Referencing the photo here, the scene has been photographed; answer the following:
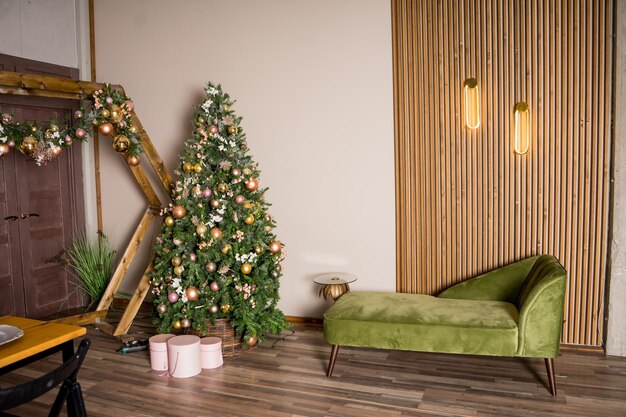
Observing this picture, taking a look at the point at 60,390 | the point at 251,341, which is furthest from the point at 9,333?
the point at 251,341

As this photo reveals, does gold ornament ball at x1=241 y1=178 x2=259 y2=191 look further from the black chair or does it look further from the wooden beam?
the black chair

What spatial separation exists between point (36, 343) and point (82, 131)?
236 cm

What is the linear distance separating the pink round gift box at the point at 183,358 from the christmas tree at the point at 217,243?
0.30 meters

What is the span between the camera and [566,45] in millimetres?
3920

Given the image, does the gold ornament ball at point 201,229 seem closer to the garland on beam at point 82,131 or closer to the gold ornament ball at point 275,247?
the gold ornament ball at point 275,247

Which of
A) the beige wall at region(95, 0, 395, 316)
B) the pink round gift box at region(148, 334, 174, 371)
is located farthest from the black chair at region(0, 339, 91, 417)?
the beige wall at region(95, 0, 395, 316)

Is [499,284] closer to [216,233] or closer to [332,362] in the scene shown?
[332,362]

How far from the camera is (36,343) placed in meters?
2.44

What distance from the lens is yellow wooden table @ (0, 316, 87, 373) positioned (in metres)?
2.32

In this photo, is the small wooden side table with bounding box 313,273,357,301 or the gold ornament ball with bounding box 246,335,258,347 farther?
the small wooden side table with bounding box 313,273,357,301

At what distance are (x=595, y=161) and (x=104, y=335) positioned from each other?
4.11 m

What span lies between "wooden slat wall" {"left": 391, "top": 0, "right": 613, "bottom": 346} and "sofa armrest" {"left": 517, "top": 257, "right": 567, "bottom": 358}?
826 millimetres

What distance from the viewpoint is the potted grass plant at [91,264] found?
17.1ft

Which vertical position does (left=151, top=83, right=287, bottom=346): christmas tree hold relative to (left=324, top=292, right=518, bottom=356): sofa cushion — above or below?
above
